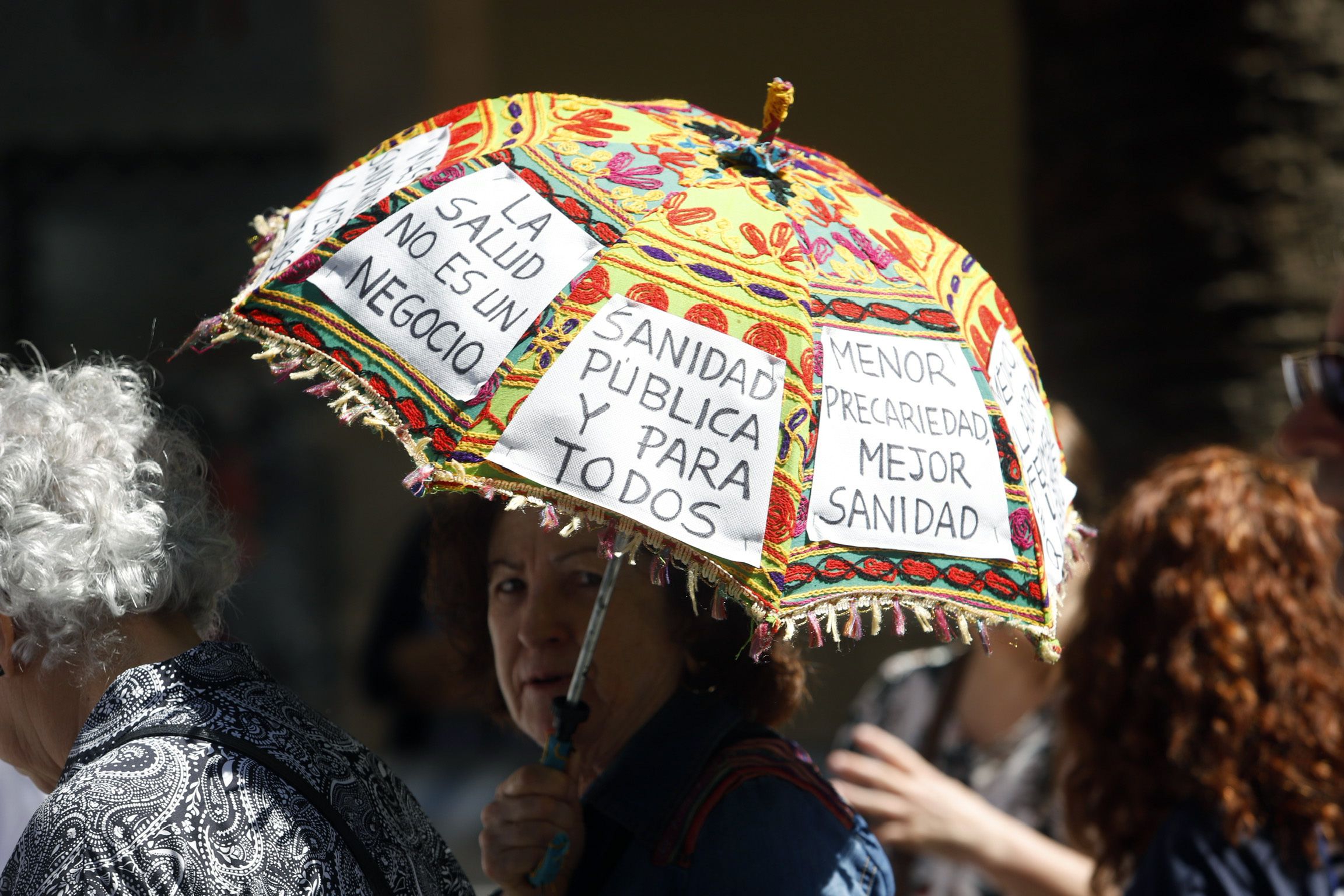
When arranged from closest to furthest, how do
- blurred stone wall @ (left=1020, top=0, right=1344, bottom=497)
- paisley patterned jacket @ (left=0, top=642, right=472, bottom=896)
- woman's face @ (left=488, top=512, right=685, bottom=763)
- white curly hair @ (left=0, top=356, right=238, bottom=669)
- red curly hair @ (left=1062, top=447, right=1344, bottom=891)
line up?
paisley patterned jacket @ (left=0, top=642, right=472, bottom=896) < white curly hair @ (left=0, top=356, right=238, bottom=669) < woman's face @ (left=488, top=512, right=685, bottom=763) < red curly hair @ (left=1062, top=447, right=1344, bottom=891) < blurred stone wall @ (left=1020, top=0, right=1344, bottom=497)

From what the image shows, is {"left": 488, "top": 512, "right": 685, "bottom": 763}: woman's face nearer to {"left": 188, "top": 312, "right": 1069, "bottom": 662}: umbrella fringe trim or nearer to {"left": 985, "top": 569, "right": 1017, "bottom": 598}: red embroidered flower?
{"left": 188, "top": 312, "right": 1069, "bottom": 662}: umbrella fringe trim

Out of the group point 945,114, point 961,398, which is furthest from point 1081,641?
point 945,114

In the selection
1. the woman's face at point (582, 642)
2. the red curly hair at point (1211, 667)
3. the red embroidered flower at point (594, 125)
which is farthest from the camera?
the red curly hair at point (1211, 667)

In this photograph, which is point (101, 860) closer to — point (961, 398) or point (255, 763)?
point (255, 763)

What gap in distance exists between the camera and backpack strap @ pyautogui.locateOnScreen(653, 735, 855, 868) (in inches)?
75.0

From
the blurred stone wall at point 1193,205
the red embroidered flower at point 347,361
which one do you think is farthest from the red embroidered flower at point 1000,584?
the blurred stone wall at point 1193,205

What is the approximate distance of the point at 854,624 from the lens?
1.52 metres

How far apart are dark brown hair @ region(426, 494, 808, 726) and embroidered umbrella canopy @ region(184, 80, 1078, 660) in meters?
0.45

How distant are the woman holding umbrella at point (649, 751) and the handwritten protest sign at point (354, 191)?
0.60 metres

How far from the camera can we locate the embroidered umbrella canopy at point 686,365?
1.48m

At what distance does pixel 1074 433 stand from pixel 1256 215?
1.33 meters

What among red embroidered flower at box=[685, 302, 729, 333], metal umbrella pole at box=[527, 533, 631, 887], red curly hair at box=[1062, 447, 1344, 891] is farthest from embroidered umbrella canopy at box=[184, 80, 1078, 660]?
red curly hair at box=[1062, 447, 1344, 891]

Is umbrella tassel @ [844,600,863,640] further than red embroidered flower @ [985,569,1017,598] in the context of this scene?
No

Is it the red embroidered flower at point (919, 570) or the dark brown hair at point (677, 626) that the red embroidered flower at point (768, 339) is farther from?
the dark brown hair at point (677, 626)
